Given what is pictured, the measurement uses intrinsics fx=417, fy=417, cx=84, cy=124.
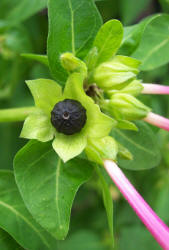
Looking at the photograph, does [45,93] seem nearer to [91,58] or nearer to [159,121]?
[91,58]

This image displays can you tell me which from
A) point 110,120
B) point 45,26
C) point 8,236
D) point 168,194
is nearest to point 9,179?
point 8,236

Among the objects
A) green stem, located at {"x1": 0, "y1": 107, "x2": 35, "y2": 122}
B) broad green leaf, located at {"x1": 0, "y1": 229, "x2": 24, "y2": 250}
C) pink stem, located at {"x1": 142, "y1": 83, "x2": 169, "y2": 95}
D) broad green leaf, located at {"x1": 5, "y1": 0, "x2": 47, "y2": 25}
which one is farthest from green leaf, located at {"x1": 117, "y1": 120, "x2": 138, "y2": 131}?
broad green leaf, located at {"x1": 5, "y1": 0, "x2": 47, "y2": 25}

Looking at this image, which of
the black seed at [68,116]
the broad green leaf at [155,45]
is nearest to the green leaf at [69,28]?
the black seed at [68,116]

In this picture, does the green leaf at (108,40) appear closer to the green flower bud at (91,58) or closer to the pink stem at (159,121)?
the green flower bud at (91,58)

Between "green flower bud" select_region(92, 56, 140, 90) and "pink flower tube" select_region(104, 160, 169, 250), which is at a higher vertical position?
"green flower bud" select_region(92, 56, 140, 90)

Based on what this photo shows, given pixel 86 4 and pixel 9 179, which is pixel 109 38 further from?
pixel 9 179

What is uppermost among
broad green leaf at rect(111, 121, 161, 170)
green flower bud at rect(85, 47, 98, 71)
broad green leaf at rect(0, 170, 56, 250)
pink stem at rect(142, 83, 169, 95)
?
green flower bud at rect(85, 47, 98, 71)

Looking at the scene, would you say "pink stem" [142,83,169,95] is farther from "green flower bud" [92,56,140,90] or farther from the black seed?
the black seed
